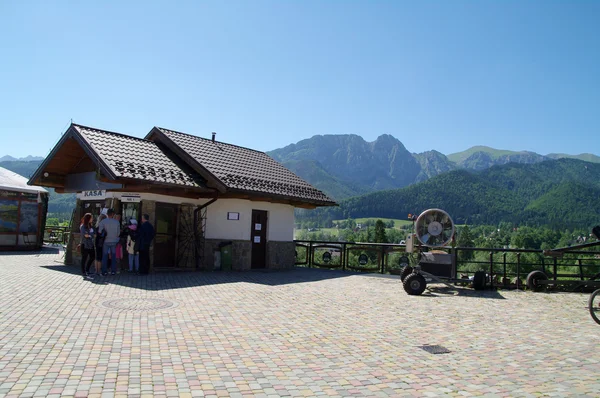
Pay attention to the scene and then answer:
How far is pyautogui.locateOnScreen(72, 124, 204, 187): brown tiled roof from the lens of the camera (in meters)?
13.5

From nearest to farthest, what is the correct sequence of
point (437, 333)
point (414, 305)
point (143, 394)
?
point (143, 394) < point (437, 333) < point (414, 305)

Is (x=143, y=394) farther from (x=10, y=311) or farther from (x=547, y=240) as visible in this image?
(x=547, y=240)

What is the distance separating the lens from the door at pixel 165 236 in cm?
1527

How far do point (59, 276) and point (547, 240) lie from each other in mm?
54558

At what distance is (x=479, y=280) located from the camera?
1342 centimetres

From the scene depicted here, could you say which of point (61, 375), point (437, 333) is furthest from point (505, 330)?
point (61, 375)

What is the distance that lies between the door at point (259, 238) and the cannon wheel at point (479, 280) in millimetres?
7598

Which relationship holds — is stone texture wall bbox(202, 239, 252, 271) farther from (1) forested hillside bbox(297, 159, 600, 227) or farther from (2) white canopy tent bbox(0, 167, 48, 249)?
(1) forested hillside bbox(297, 159, 600, 227)

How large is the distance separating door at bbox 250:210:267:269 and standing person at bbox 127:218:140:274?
4.35 metres

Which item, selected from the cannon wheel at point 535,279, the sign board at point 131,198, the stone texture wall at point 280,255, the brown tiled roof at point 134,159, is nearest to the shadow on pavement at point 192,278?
the stone texture wall at point 280,255

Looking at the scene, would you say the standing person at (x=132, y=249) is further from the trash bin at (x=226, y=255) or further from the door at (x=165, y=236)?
the trash bin at (x=226, y=255)

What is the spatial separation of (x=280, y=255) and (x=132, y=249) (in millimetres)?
5979

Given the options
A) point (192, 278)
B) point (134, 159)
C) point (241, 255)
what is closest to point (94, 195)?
point (134, 159)

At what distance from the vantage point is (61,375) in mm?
4863
